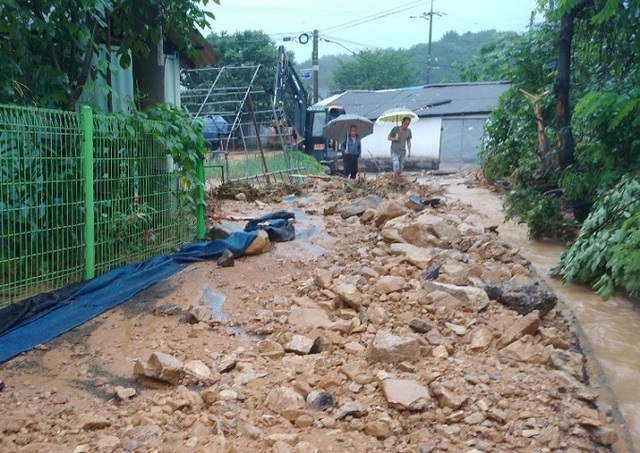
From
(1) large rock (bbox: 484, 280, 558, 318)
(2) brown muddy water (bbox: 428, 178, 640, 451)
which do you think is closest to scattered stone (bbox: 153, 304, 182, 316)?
(1) large rock (bbox: 484, 280, 558, 318)

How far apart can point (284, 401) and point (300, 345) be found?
2.35 ft

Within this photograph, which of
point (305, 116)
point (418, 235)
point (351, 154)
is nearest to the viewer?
point (418, 235)

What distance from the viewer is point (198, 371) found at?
318cm

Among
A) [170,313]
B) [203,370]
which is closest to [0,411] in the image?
[203,370]

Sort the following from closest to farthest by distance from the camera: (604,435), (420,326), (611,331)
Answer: (604,435) < (420,326) < (611,331)

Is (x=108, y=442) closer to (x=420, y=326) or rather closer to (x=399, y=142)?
(x=420, y=326)

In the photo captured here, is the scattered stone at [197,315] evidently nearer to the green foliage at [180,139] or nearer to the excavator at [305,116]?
the green foliage at [180,139]

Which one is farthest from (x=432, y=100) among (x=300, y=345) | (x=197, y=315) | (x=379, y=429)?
(x=379, y=429)

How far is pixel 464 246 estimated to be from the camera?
642 centimetres

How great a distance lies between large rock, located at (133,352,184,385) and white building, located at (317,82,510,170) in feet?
59.4

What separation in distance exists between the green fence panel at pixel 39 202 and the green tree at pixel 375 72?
135ft

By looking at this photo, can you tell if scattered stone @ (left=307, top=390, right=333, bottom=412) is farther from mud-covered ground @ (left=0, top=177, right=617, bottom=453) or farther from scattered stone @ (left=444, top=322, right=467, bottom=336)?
scattered stone @ (left=444, top=322, right=467, bottom=336)

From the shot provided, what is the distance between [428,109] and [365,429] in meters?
21.4

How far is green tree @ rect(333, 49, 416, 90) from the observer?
146 ft
